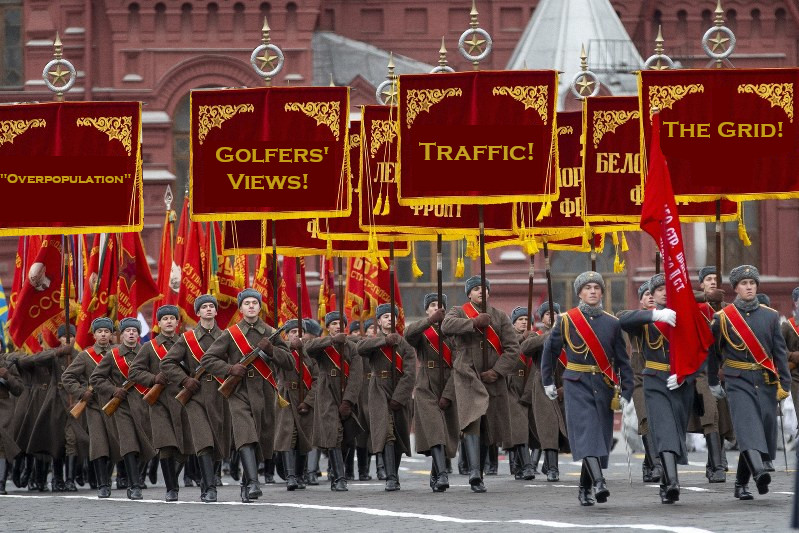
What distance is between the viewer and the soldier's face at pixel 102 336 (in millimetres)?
18859

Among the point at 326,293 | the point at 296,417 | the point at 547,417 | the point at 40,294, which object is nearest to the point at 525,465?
the point at 547,417

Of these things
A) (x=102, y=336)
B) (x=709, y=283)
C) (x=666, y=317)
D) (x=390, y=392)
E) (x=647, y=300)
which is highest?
(x=709, y=283)

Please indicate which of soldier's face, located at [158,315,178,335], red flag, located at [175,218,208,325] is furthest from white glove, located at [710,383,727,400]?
red flag, located at [175,218,208,325]

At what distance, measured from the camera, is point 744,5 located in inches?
1414

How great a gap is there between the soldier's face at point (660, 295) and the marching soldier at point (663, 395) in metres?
0.38

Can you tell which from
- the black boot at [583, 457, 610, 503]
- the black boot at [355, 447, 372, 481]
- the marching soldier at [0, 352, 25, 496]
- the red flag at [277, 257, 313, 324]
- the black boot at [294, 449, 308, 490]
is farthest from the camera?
the red flag at [277, 257, 313, 324]

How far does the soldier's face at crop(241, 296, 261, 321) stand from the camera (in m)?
16.3

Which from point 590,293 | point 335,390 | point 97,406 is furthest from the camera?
point 335,390

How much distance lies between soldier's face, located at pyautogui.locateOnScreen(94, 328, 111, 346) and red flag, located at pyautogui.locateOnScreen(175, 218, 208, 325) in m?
5.92

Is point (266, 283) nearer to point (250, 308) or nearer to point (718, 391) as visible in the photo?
point (250, 308)

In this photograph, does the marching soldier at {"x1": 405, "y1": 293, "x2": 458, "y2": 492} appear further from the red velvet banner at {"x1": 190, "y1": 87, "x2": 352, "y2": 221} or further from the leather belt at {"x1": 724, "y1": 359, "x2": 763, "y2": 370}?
the leather belt at {"x1": 724, "y1": 359, "x2": 763, "y2": 370}

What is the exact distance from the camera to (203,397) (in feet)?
53.8

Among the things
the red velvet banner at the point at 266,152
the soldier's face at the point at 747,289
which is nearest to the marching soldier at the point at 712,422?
the soldier's face at the point at 747,289

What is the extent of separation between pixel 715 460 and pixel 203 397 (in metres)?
4.55
